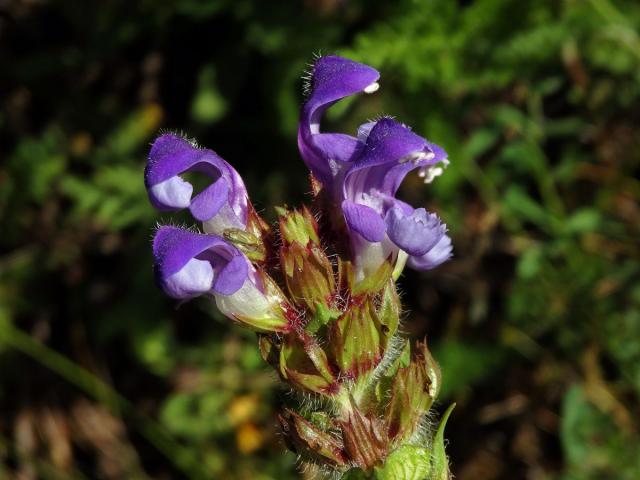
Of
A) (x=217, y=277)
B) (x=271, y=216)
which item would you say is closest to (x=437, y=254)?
(x=217, y=277)

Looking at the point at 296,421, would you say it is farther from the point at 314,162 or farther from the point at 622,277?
the point at 622,277

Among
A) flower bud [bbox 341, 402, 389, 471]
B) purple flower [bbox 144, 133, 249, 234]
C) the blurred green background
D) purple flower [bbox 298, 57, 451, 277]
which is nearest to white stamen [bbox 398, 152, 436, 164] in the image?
purple flower [bbox 298, 57, 451, 277]

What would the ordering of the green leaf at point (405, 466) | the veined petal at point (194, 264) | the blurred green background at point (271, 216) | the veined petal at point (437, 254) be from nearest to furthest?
the veined petal at point (194, 264)
the green leaf at point (405, 466)
the veined petal at point (437, 254)
the blurred green background at point (271, 216)

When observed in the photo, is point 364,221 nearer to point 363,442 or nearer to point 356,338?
point 356,338

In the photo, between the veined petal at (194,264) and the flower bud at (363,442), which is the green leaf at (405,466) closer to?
the flower bud at (363,442)

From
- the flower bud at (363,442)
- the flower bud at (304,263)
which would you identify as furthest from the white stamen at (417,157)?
the flower bud at (363,442)

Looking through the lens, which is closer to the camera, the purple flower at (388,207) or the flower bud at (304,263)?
the purple flower at (388,207)

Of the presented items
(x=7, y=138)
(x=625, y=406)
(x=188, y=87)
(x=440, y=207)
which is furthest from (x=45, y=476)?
(x=625, y=406)

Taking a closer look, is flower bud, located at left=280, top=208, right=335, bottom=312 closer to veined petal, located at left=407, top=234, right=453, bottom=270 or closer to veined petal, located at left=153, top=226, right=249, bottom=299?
veined petal, located at left=153, top=226, right=249, bottom=299
